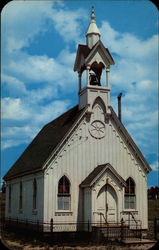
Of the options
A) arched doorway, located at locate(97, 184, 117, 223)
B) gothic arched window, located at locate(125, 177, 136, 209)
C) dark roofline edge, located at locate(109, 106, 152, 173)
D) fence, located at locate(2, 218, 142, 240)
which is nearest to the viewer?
fence, located at locate(2, 218, 142, 240)

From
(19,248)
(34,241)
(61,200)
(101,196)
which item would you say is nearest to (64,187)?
(61,200)

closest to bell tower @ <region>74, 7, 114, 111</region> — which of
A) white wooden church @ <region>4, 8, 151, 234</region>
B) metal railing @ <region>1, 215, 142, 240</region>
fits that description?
white wooden church @ <region>4, 8, 151, 234</region>

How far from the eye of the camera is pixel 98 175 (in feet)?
82.8

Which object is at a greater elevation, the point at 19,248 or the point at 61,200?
the point at 61,200

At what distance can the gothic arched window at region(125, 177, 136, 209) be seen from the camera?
89.8ft

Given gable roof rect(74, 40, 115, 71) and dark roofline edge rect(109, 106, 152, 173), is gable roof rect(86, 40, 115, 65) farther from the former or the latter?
dark roofline edge rect(109, 106, 152, 173)

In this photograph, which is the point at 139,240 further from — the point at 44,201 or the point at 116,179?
the point at 44,201

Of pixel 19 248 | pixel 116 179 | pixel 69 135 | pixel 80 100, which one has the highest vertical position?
pixel 80 100

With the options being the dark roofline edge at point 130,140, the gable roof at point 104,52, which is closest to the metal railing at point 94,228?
the dark roofline edge at point 130,140

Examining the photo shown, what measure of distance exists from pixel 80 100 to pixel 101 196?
7277mm

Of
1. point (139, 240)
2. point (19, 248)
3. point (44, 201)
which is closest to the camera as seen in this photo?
point (19, 248)

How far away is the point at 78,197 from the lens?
86.3 feet

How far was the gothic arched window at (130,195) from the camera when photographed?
27.4 meters

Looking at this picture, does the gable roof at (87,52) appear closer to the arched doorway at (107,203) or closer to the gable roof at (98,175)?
the gable roof at (98,175)
